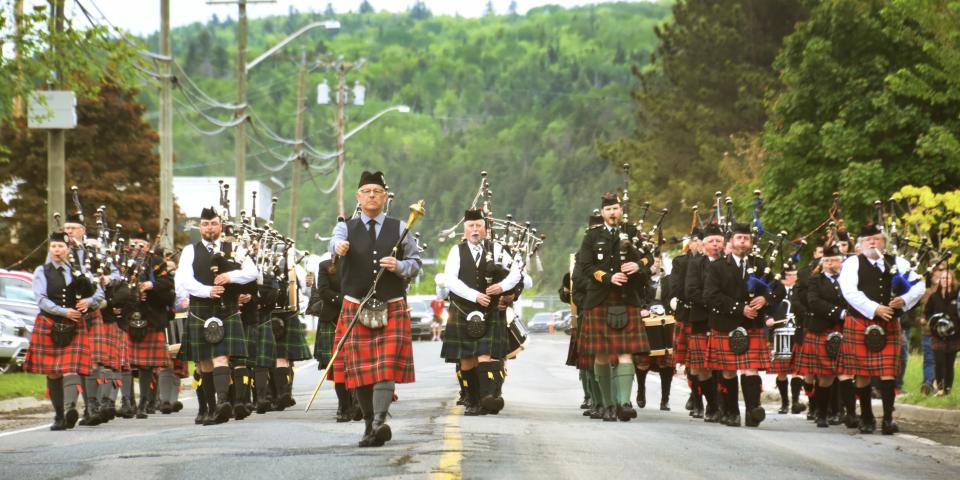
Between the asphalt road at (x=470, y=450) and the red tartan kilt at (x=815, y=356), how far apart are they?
1.82 ft

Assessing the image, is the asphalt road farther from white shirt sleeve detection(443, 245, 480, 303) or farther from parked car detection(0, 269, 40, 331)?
parked car detection(0, 269, 40, 331)

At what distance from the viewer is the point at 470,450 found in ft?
35.3

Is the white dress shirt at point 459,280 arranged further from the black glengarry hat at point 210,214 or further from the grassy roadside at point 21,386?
the grassy roadside at point 21,386

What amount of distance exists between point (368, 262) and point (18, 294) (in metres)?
16.4

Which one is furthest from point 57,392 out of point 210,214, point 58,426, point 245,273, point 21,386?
point 21,386

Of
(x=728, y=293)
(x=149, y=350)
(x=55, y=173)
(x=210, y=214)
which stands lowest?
(x=149, y=350)

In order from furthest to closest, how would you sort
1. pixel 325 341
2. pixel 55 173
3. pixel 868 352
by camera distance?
pixel 55 173 → pixel 325 341 → pixel 868 352

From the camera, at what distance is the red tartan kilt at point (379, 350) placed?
11.6 metres

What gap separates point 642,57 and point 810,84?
504ft

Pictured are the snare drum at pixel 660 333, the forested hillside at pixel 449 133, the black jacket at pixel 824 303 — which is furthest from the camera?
the forested hillside at pixel 449 133

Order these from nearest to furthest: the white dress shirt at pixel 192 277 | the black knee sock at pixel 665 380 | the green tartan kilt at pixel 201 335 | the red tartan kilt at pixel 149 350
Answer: the white dress shirt at pixel 192 277 < the green tartan kilt at pixel 201 335 < the red tartan kilt at pixel 149 350 < the black knee sock at pixel 665 380

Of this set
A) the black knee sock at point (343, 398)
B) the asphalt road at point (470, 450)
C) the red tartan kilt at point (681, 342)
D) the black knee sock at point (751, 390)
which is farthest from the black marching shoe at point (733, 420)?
the black knee sock at point (343, 398)

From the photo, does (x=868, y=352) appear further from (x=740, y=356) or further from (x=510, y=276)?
(x=510, y=276)

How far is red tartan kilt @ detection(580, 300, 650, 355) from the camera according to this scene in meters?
14.7
